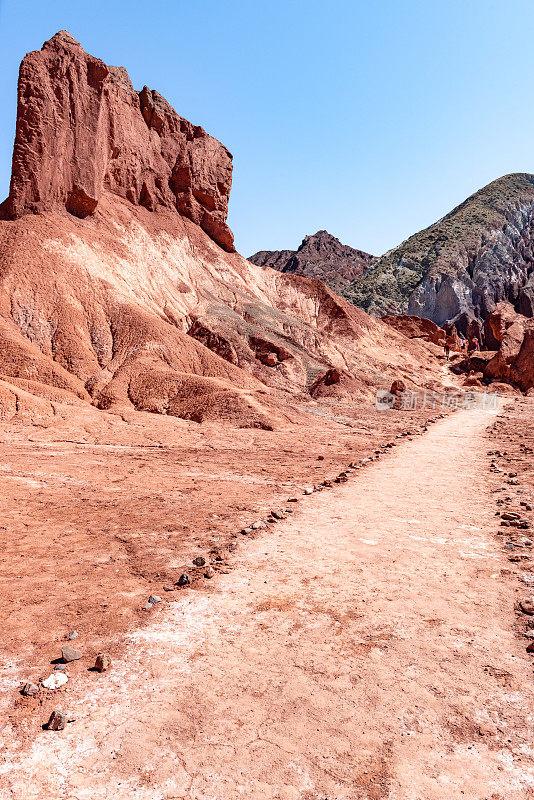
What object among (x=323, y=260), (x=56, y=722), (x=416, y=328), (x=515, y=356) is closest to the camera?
(x=56, y=722)

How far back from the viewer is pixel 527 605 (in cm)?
513

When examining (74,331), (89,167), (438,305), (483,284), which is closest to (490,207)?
(483,284)

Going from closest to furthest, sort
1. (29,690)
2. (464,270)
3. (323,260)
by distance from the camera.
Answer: (29,690), (464,270), (323,260)

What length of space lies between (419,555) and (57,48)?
4467cm

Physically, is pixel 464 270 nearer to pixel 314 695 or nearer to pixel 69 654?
pixel 314 695

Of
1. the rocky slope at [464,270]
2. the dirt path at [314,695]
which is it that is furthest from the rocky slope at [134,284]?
the rocky slope at [464,270]

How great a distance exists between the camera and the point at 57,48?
35344mm

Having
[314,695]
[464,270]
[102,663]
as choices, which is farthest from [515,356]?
[102,663]

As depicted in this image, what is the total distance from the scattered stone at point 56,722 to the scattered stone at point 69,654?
2.36 feet

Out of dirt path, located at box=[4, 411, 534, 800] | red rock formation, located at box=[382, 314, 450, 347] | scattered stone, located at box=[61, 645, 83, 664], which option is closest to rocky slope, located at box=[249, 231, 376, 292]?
red rock formation, located at box=[382, 314, 450, 347]

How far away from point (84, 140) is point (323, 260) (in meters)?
104

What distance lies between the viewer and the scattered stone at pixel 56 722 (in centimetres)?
332

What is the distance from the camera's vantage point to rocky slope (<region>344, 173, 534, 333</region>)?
3745 inches

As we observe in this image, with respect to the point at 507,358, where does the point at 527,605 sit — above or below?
below
